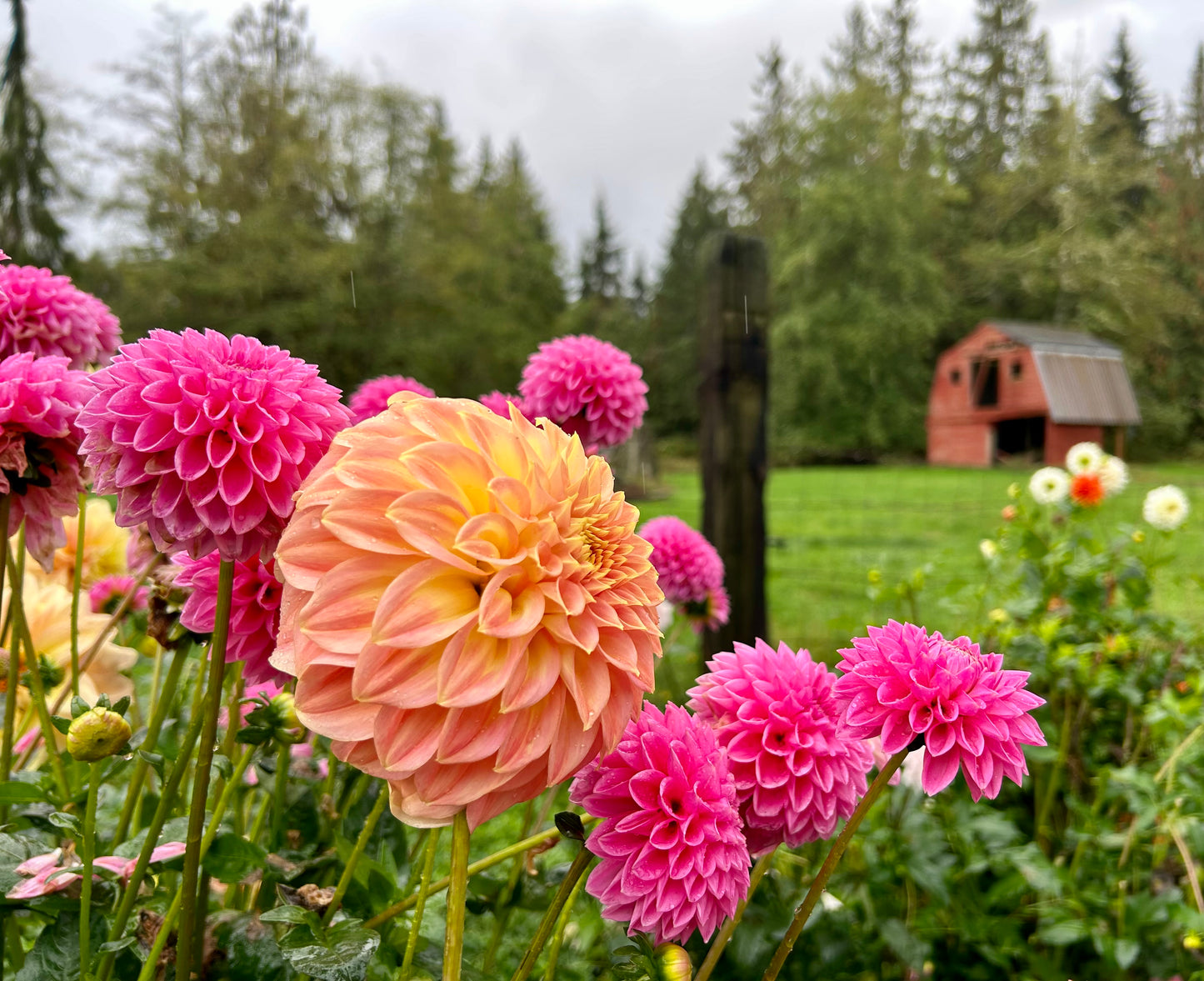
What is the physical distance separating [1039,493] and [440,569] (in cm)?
259

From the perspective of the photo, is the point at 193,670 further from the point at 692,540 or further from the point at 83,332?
the point at 692,540

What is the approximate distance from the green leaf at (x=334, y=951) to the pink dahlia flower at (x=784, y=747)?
0.23m

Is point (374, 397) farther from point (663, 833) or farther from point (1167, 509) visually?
point (1167, 509)

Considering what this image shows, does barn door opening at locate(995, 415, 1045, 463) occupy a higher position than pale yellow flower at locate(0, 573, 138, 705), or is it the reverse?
barn door opening at locate(995, 415, 1045, 463)

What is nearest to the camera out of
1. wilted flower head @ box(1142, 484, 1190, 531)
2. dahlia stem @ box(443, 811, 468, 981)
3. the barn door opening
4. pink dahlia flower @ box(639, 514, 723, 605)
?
dahlia stem @ box(443, 811, 468, 981)

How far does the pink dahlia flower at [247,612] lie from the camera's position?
487mm

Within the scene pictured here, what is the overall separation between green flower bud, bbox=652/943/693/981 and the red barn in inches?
538

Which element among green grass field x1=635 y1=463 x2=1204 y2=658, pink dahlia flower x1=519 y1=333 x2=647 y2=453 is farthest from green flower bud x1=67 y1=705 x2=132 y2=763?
green grass field x1=635 y1=463 x2=1204 y2=658

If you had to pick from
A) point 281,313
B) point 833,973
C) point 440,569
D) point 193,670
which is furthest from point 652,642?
point 281,313

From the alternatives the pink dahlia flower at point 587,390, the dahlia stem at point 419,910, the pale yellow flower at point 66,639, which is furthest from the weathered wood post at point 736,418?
the dahlia stem at point 419,910

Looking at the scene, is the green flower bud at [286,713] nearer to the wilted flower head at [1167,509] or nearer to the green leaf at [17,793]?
the green leaf at [17,793]

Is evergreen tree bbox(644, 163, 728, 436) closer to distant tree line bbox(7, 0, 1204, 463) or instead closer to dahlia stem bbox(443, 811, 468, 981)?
distant tree line bbox(7, 0, 1204, 463)

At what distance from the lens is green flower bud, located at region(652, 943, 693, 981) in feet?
1.53

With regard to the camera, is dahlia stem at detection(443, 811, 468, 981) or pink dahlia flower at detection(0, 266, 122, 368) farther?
pink dahlia flower at detection(0, 266, 122, 368)
